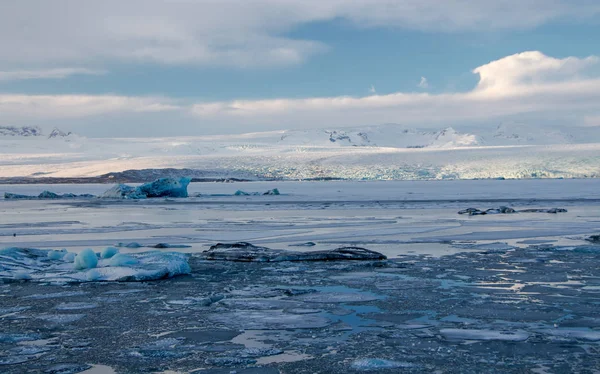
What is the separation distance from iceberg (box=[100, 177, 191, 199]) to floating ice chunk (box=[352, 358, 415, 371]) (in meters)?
25.5

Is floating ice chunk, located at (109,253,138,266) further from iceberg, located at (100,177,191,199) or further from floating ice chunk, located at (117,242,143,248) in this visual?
iceberg, located at (100,177,191,199)

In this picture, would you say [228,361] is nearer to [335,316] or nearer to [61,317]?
[335,316]

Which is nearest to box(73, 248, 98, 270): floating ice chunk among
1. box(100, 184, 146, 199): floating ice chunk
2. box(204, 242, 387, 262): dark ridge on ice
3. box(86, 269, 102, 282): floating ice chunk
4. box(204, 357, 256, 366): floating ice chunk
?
box(86, 269, 102, 282): floating ice chunk

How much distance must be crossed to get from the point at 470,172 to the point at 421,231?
39.3 metres

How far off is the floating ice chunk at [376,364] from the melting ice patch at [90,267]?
10.6 feet

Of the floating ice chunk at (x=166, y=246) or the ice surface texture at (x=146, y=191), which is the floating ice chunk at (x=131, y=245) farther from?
the ice surface texture at (x=146, y=191)

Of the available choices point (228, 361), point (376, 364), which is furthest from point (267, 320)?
point (376, 364)

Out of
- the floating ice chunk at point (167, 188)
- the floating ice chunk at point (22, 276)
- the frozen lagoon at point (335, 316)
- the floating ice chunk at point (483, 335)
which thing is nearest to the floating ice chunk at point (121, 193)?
the floating ice chunk at point (167, 188)

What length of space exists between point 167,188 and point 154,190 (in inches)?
35.9

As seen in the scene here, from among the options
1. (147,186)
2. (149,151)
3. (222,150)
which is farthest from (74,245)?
(149,151)

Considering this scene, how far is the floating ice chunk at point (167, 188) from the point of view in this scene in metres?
28.9

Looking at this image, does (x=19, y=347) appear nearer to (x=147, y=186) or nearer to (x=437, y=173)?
(x=147, y=186)

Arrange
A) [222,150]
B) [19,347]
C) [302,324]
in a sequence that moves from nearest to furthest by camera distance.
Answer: [19,347] → [302,324] → [222,150]

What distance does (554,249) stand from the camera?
8078 mm
